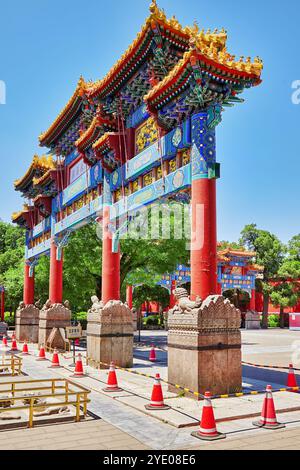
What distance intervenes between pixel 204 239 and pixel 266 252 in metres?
45.5

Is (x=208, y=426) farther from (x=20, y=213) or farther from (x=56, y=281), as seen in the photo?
(x=20, y=213)

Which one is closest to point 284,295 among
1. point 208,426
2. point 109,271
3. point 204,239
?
point 109,271

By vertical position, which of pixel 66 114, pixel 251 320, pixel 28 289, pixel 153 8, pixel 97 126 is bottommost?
pixel 251 320

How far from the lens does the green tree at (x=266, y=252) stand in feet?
177

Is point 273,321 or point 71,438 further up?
point 71,438

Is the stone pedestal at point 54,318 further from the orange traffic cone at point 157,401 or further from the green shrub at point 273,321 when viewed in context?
the green shrub at point 273,321

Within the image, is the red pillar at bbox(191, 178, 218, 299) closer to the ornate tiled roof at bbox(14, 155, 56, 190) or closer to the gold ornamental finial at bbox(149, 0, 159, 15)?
the gold ornamental finial at bbox(149, 0, 159, 15)

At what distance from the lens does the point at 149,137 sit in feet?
49.4

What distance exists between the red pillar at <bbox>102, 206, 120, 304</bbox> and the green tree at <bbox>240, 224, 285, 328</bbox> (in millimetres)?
38846

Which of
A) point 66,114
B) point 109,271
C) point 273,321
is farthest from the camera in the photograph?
point 273,321

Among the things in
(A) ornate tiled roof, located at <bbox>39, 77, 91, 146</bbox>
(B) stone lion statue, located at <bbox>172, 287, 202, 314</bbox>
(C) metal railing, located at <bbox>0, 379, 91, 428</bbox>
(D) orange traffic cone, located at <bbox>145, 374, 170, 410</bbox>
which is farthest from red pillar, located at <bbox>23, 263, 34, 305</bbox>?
(D) orange traffic cone, located at <bbox>145, 374, 170, 410</bbox>

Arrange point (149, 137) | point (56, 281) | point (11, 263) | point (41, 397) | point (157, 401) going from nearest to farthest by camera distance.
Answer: point (41, 397)
point (157, 401)
point (149, 137)
point (56, 281)
point (11, 263)

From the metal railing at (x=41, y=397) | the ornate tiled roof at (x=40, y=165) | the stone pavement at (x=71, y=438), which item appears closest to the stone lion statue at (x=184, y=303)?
the metal railing at (x=41, y=397)

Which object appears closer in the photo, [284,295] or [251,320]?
[284,295]
